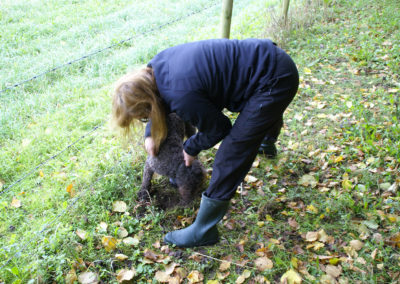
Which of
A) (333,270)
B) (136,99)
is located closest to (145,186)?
(136,99)

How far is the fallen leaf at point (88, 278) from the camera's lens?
230 cm

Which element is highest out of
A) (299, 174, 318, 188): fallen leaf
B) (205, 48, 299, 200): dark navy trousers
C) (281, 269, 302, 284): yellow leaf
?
(205, 48, 299, 200): dark navy trousers

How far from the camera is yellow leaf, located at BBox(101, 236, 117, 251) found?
2514 mm

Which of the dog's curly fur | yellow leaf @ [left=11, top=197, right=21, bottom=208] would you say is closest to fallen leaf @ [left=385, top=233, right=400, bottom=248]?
the dog's curly fur

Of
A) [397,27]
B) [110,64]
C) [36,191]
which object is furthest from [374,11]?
[36,191]

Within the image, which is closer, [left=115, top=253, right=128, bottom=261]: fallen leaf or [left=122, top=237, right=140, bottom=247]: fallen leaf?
[left=115, top=253, right=128, bottom=261]: fallen leaf

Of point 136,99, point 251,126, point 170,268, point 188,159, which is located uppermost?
point 136,99

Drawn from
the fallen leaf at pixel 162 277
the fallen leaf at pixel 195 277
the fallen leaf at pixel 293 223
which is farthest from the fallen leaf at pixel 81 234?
the fallen leaf at pixel 293 223

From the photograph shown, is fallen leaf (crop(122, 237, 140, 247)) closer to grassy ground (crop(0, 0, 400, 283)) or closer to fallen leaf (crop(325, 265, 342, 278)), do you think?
grassy ground (crop(0, 0, 400, 283))

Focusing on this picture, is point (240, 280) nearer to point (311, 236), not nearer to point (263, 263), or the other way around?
point (263, 263)

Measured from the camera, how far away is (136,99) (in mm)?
1931

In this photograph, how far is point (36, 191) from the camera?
3135 millimetres

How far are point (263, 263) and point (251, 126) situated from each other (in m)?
1.11

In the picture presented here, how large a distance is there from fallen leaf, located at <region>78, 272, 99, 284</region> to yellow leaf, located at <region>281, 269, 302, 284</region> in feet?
4.63
